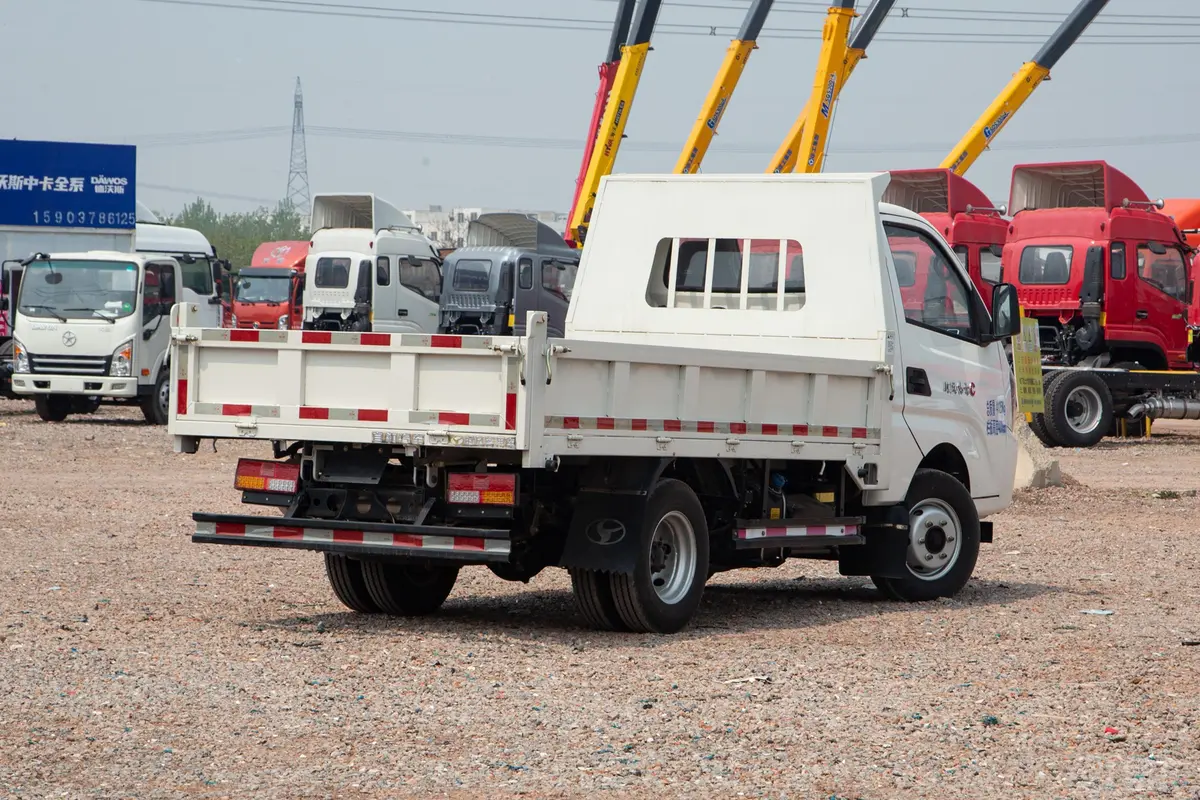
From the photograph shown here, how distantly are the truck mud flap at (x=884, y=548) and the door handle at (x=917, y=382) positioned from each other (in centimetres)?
71

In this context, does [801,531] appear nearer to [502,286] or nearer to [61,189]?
[61,189]

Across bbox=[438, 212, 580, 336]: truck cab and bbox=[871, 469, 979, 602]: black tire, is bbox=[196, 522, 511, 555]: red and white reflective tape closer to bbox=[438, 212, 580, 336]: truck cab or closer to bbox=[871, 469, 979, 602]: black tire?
bbox=[871, 469, 979, 602]: black tire

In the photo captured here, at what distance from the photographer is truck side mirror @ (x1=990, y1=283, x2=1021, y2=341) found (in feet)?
33.5

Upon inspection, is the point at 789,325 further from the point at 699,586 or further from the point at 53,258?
the point at 53,258

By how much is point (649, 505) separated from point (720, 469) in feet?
3.05

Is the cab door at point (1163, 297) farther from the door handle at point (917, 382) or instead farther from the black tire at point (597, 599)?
the black tire at point (597, 599)

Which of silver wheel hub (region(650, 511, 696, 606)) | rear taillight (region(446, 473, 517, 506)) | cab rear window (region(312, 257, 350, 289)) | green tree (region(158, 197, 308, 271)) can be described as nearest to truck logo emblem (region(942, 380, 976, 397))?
silver wheel hub (region(650, 511, 696, 606))

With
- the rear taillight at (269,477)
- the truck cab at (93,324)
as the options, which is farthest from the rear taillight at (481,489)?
the truck cab at (93,324)

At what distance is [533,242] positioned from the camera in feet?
121

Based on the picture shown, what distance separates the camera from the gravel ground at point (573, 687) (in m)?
5.58

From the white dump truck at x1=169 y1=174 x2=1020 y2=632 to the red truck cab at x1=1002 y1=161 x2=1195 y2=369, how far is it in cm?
1420

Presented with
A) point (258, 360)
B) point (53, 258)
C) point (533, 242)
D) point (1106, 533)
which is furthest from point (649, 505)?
point (533, 242)

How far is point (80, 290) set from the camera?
24281mm

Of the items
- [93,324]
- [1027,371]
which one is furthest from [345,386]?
[93,324]
